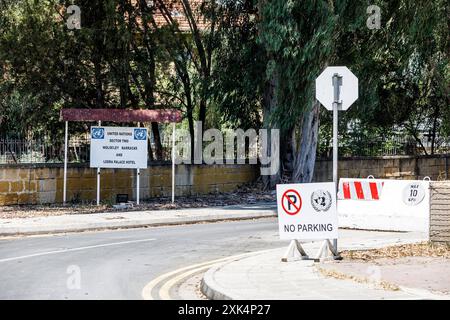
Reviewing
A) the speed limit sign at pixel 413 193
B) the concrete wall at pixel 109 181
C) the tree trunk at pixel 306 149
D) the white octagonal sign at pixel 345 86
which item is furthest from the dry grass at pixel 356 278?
the tree trunk at pixel 306 149

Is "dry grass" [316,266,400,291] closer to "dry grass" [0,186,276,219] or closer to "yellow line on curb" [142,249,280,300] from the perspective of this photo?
"yellow line on curb" [142,249,280,300]

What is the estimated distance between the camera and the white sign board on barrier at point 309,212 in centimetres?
1303

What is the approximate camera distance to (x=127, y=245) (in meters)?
16.0

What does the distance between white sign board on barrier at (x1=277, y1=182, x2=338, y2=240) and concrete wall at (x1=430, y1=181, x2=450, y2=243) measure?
210cm

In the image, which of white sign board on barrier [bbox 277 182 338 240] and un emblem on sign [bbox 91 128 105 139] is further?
un emblem on sign [bbox 91 128 105 139]

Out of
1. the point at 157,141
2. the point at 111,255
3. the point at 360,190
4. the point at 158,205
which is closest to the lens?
the point at 111,255

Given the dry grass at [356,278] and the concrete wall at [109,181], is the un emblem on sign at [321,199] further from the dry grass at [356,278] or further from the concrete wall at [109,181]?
the concrete wall at [109,181]

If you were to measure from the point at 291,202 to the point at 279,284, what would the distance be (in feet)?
8.64

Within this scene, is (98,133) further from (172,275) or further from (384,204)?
(172,275)

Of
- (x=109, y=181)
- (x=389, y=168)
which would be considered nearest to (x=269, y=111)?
(x=109, y=181)

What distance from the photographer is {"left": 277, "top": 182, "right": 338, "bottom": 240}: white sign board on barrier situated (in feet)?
42.8

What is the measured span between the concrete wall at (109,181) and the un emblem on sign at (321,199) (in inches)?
508

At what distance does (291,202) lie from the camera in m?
13.2

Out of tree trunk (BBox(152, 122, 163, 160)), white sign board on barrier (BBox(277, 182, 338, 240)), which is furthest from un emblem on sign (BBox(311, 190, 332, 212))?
tree trunk (BBox(152, 122, 163, 160))
